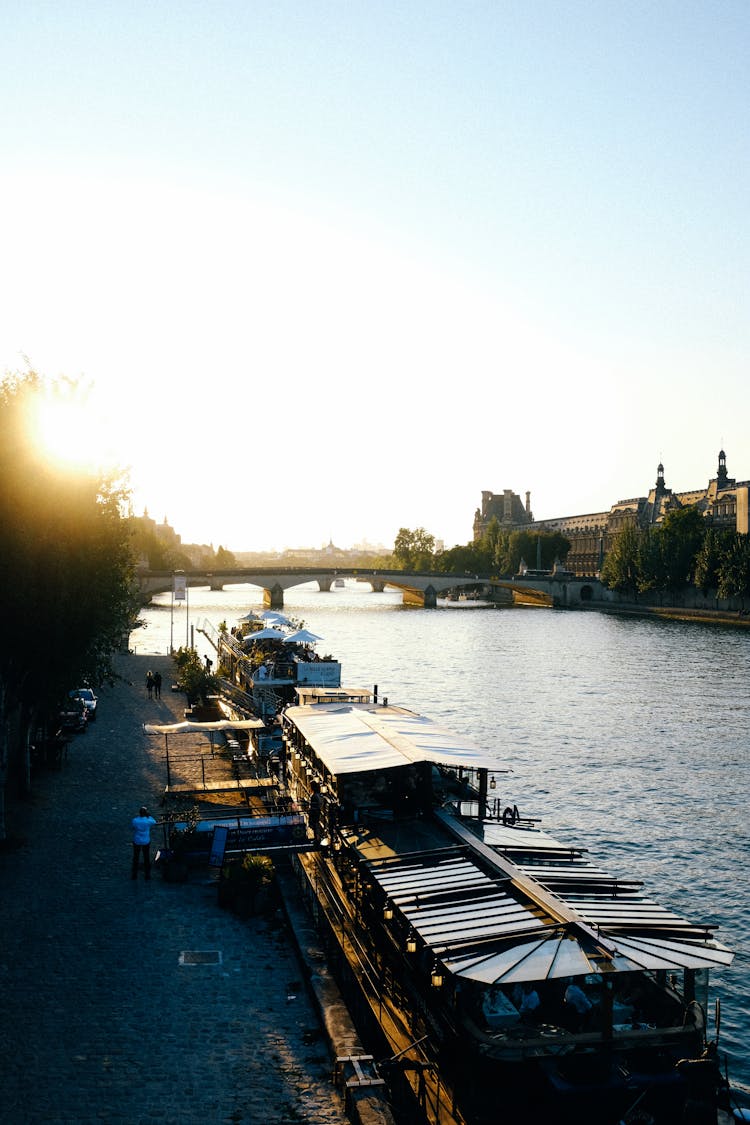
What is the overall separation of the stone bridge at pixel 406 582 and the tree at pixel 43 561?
11429cm

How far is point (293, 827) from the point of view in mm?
21516

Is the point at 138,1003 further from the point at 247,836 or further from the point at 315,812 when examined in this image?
Answer: the point at 315,812

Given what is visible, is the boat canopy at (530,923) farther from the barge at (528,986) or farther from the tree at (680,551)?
the tree at (680,551)

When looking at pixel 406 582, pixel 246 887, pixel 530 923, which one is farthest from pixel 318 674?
pixel 406 582

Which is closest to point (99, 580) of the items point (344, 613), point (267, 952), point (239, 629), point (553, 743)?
point (267, 952)

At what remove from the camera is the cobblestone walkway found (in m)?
12.6

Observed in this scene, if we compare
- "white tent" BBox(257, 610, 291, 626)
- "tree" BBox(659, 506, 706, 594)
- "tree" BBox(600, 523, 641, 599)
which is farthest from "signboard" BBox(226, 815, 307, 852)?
"tree" BBox(600, 523, 641, 599)

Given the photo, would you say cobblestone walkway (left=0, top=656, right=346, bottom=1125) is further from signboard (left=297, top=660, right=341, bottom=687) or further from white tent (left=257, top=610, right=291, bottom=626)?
white tent (left=257, top=610, right=291, bottom=626)

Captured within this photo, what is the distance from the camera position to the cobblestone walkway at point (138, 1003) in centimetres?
1265

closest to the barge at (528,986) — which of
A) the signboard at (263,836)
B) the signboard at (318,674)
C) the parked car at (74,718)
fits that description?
the signboard at (263,836)

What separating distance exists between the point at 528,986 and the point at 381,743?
831cm

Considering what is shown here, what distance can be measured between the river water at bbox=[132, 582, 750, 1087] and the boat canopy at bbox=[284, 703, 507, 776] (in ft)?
4.52

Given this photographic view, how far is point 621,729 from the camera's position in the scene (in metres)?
48.7

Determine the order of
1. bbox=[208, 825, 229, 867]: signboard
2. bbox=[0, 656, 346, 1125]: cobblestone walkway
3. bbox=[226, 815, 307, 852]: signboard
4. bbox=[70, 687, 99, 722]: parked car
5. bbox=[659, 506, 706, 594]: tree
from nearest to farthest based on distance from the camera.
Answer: bbox=[0, 656, 346, 1125]: cobblestone walkway, bbox=[208, 825, 229, 867]: signboard, bbox=[226, 815, 307, 852]: signboard, bbox=[70, 687, 99, 722]: parked car, bbox=[659, 506, 706, 594]: tree
